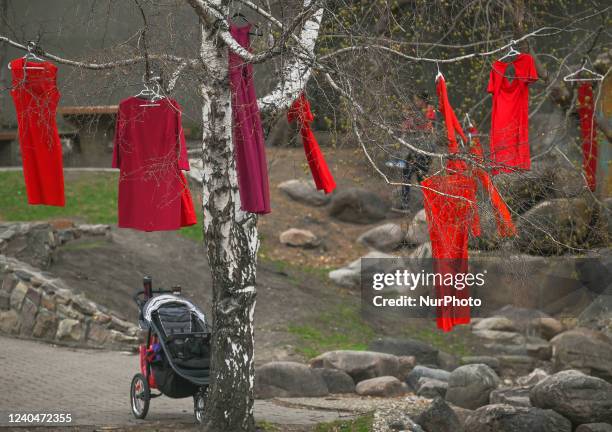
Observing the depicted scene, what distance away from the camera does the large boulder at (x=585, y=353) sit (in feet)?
49.8

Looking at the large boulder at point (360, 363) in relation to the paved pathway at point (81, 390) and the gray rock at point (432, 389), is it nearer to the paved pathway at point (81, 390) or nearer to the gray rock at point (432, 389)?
the gray rock at point (432, 389)

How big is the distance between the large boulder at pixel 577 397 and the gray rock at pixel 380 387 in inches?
98.2

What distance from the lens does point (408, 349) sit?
16.5 meters

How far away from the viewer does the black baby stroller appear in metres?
10.9

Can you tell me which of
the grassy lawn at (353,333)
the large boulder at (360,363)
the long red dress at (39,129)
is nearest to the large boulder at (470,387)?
the large boulder at (360,363)

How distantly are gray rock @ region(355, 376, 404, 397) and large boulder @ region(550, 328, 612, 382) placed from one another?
107 inches

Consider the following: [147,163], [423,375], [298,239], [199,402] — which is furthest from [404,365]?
[298,239]

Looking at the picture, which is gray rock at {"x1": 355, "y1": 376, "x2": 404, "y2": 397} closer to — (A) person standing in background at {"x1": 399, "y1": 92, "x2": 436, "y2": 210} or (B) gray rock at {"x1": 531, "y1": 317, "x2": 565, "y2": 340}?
(A) person standing in background at {"x1": 399, "y1": 92, "x2": 436, "y2": 210}

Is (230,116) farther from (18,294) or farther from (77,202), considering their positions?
(77,202)

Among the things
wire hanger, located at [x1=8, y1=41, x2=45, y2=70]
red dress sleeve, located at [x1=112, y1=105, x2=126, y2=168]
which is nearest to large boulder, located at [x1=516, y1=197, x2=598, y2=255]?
red dress sleeve, located at [x1=112, y1=105, x2=126, y2=168]

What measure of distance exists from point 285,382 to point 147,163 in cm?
435

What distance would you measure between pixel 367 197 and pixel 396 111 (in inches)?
533

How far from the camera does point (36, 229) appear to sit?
17312 millimetres

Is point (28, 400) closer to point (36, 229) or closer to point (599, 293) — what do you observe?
point (36, 229)
